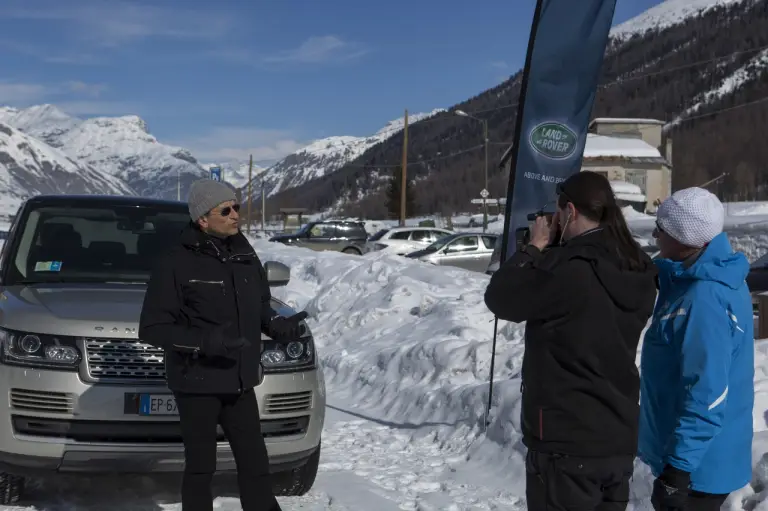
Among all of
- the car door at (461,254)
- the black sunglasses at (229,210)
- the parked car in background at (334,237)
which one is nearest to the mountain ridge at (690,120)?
the parked car in background at (334,237)

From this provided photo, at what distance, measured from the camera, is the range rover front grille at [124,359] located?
14.7ft

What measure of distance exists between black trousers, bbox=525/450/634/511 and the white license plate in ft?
7.62

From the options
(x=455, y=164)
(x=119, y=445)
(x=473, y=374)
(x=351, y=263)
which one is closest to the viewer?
(x=119, y=445)

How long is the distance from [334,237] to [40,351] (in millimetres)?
28214

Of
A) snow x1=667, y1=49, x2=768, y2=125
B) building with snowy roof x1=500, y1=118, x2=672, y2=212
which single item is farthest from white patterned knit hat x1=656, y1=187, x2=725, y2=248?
snow x1=667, y1=49, x2=768, y2=125

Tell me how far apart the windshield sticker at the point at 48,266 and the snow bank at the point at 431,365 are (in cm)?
267

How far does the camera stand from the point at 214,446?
3674 millimetres

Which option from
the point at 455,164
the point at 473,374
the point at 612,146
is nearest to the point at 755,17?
the point at 455,164

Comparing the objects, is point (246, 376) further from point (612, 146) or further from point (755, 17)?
point (755, 17)

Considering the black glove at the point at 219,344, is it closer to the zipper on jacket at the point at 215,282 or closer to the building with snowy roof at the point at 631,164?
the zipper on jacket at the point at 215,282

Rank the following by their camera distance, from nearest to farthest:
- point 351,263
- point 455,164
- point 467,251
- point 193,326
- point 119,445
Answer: point 193,326, point 119,445, point 351,263, point 467,251, point 455,164

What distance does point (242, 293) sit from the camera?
370 cm

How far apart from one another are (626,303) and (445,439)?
13.8 ft

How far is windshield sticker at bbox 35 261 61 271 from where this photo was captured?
564 cm
